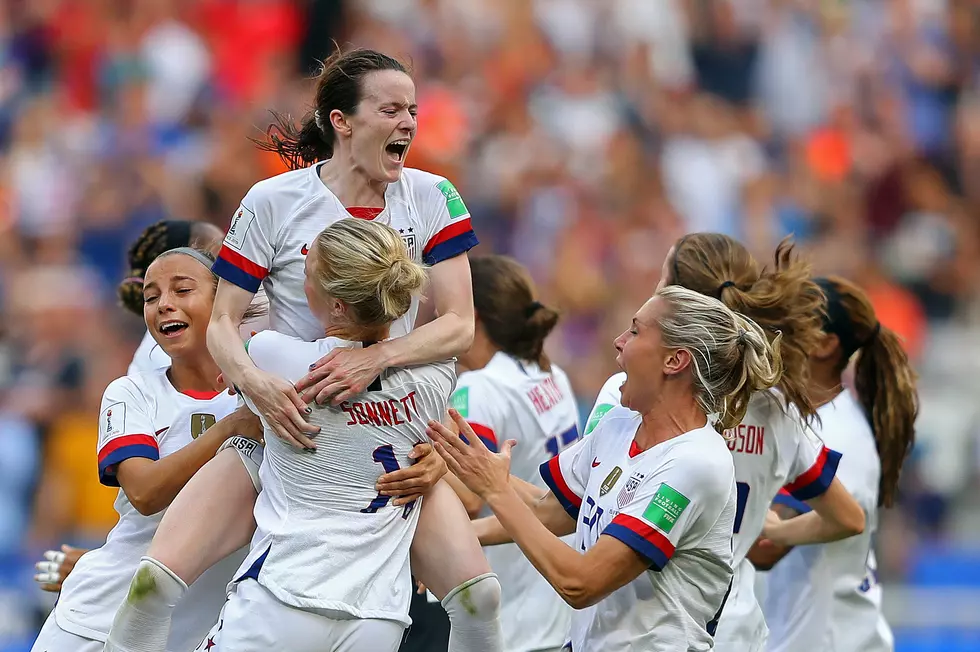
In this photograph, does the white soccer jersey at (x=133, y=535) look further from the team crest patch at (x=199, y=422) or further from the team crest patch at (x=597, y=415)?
the team crest patch at (x=597, y=415)

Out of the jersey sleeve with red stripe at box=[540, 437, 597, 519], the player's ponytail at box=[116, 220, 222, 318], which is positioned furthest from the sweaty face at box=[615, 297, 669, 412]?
the player's ponytail at box=[116, 220, 222, 318]

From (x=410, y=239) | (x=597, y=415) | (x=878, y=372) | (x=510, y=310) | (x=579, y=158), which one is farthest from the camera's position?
(x=579, y=158)

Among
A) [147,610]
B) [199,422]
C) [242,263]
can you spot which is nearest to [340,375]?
[242,263]

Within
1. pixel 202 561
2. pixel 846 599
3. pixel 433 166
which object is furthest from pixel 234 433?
pixel 433 166

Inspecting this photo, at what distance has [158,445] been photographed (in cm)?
460

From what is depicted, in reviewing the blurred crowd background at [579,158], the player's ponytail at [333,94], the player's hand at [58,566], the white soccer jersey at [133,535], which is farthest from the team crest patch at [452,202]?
the blurred crowd background at [579,158]

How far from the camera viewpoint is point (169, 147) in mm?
12172

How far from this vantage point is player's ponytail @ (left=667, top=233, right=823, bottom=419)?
469 centimetres

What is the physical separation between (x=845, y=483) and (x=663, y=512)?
69.7 inches

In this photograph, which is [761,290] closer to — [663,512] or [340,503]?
[663,512]

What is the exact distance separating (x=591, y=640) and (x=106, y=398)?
1743 millimetres

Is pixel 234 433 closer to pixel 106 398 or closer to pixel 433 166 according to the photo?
pixel 106 398

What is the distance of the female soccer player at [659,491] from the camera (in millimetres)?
3859

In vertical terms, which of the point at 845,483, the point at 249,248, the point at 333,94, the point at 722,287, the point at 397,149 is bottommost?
the point at 845,483
